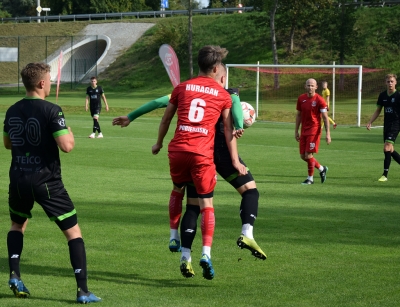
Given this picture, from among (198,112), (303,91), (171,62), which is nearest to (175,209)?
(198,112)

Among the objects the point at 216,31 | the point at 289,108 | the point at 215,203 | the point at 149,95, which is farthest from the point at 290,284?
the point at 216,31

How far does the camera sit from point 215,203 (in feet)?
39.1

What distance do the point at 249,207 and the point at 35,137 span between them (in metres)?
2.36

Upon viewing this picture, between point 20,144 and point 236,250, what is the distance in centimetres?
308

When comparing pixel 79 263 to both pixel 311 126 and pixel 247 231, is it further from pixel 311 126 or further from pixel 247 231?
pixel 311 126

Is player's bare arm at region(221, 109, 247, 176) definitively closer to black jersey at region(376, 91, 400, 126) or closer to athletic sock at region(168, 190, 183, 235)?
athletic sock at region(168, 190, 183, 235)

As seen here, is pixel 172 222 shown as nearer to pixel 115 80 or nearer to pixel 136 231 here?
pixel 136 231

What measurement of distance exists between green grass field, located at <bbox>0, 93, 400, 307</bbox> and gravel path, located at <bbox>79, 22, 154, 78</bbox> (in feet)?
171

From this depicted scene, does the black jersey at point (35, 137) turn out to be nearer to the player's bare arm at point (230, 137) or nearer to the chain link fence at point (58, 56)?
the player's bare arm at point (230, 137)

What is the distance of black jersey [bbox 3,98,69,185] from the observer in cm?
592

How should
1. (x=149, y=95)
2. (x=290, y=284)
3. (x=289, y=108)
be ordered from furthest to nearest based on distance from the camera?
1. (x=149, y=95)
2. (x=289, y=108)
3. (x=290, y=284)

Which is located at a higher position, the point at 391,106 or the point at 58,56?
the point at 391,106

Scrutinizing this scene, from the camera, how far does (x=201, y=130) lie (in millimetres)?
6684

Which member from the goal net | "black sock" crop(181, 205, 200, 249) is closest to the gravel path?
the goal net
